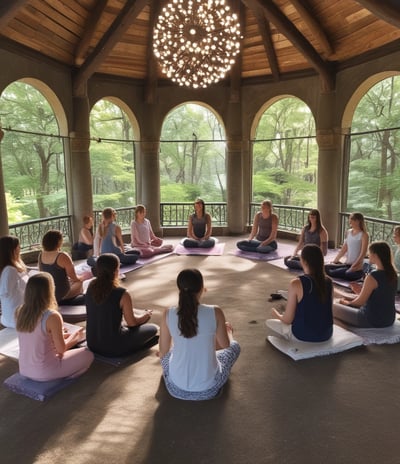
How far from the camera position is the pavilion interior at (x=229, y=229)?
2.45 metres

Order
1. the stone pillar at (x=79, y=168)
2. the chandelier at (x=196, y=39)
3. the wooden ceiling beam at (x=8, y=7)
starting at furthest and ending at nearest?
the stone pillar at (x=79, y=168) → the wooden ceiling beam at (x=8, y=7) → the chandelier at (x=196, y=39)

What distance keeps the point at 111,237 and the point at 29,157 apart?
10.7 meters

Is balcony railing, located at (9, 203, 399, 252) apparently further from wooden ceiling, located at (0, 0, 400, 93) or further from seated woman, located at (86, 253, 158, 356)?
seated woman, located at (86, 253, 158, 356)

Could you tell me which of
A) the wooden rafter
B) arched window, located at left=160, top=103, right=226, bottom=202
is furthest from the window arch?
the wooden rafter

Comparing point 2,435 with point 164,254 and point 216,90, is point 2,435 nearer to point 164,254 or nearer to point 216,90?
point 164,254

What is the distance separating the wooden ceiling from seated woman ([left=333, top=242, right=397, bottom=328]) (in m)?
4.23

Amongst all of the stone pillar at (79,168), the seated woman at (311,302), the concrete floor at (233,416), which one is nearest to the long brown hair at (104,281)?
the concrete floor at (233,416)

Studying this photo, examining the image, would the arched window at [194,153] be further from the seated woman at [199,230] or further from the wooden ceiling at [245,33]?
the seated woman at [199,230]

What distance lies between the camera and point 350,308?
413 cm

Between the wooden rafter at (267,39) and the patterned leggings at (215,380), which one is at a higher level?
the wooden rafter at (267,39)

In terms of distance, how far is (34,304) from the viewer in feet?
9.43

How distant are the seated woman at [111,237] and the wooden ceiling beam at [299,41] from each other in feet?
14.0

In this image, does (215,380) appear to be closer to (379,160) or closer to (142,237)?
(142,237)

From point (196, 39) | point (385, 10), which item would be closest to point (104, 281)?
point (196, 39)
